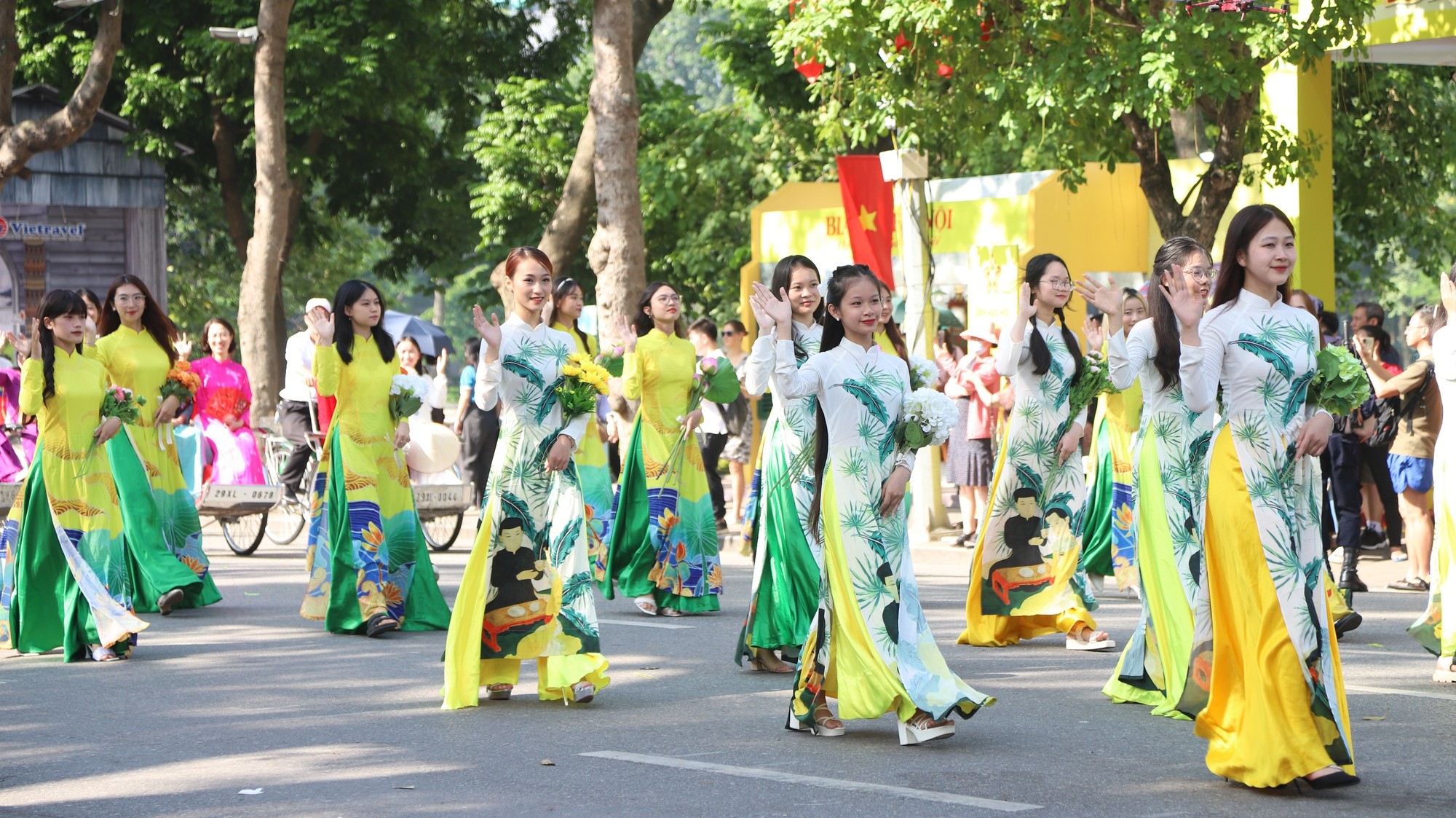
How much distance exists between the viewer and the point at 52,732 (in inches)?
295

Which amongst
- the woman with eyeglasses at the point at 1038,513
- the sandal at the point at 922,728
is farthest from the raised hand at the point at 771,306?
the woman with eyeglasses at the point at 1038,513

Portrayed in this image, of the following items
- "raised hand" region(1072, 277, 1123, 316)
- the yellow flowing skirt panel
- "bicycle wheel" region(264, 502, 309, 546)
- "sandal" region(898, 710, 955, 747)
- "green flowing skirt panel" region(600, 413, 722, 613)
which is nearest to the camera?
the yellow flowing skirt panel

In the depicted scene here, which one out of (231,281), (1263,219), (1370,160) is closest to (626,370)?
(1263,219)

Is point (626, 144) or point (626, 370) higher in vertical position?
point (626, 144)

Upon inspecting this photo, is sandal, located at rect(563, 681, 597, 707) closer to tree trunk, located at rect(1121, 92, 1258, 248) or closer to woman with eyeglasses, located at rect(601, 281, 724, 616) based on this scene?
woman with eyeglasses, located at rect(601, 281, 724, 616)

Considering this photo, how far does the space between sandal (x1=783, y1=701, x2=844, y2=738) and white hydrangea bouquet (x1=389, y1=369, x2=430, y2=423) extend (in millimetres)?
4051

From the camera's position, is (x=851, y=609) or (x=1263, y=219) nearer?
(x=1263, y=219)

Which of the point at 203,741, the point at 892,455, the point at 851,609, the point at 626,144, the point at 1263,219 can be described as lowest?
the point at 203,741

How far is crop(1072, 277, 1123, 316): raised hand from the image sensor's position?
723 cm

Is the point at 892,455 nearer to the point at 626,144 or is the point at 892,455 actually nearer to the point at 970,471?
the point at 970,471

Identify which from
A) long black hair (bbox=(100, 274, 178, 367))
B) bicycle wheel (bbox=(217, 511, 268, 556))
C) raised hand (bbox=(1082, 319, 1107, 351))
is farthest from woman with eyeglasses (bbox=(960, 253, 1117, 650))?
bicycle wheel (bbox=(217, 511, 268, 556))

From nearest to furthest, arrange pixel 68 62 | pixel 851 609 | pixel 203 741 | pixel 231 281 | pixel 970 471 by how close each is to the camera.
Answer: pixel 851 609, pixel 203 741, pixel 970 471, pixel 68 62, pixel 231 281

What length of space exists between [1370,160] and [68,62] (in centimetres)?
1740

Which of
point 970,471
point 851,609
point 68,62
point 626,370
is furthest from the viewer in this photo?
point 68,62
